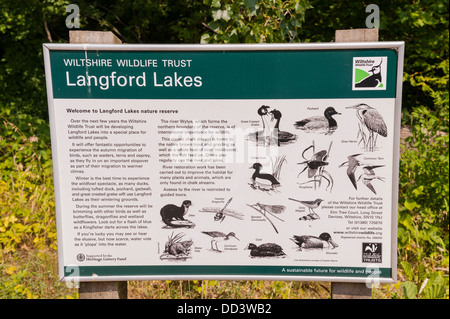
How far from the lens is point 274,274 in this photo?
1992 mm

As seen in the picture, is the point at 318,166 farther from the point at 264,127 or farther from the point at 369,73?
the point at 369,73

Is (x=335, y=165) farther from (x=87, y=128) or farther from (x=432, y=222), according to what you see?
(x=432, y=222)

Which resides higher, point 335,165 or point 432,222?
point 335,165

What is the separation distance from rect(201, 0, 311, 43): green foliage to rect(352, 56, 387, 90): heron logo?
1032 millimetres

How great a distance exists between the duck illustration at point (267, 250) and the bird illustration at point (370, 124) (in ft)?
2.26

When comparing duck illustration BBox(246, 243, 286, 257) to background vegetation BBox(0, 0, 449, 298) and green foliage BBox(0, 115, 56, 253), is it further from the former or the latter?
green foliage BBox(0, 115, 56, 253)

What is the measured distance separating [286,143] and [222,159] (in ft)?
1.09

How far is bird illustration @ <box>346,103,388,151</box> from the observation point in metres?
1.87

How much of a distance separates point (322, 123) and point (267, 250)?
711mm

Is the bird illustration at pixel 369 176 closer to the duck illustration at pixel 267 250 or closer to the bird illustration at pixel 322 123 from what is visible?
the bird illustration at pixel 322 123

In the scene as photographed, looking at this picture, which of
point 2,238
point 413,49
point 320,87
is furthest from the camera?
point 413,49

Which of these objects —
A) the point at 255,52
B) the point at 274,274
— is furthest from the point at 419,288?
the point at 255,52

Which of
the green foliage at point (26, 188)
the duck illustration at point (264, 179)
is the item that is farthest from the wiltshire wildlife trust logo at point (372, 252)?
the green foliage at point (26, 188)

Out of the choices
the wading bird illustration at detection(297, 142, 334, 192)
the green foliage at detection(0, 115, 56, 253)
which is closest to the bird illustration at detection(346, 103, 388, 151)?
the wading bird illustration at detection(297, 142, 334, 192)
